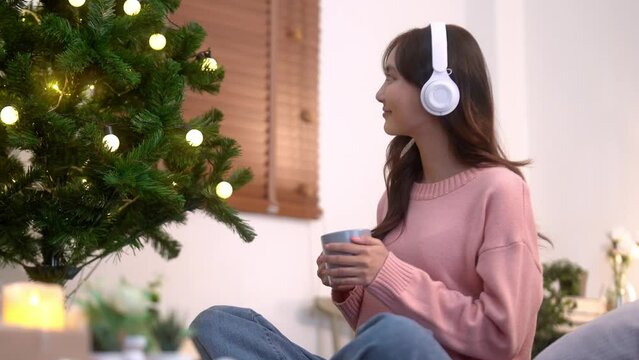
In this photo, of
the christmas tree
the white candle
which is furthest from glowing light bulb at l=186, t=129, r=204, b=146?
the white candle

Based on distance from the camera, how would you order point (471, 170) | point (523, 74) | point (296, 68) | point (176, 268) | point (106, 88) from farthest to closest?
1. point (523, 74)
2. point (296, 68)
3. point (176, 268)
4. point (106, 88)
5. point (471, 170)

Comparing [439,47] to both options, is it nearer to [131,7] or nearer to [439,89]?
[439,89]

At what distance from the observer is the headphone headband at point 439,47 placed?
70.8 inches

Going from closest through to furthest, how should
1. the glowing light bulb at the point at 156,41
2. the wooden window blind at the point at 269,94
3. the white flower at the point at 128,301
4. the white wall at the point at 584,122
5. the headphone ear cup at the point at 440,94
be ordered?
the white flower at the point at 128,301 < the headphone ear cup at the point at 440,94 < the glowing light bulb at the point at 156,41 < the wooden window blind at the point at 269,94 < the white wall at the point at 584,122

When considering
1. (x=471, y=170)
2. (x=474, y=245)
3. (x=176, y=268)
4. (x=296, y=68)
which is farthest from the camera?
(x=296, y=68)

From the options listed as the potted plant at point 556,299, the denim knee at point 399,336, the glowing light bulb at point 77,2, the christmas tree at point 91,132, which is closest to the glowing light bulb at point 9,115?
the christmas tree at point 91,132

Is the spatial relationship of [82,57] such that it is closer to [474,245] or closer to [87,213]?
[87,213]

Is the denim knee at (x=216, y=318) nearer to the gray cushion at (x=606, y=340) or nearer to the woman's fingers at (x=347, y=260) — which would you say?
the woman's fingers at (x=347, y=260)

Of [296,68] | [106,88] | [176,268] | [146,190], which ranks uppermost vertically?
[296,68]

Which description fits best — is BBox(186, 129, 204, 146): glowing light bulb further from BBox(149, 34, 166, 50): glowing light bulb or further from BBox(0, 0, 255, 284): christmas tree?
BBox(149, 34, 166, 50): glowing light bulb

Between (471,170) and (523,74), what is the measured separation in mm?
2308

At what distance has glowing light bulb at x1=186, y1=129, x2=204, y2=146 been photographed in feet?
7.04

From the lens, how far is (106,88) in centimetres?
216

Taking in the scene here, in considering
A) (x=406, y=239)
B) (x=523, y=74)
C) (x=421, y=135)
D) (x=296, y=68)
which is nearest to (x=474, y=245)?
(x=406, y=239)
